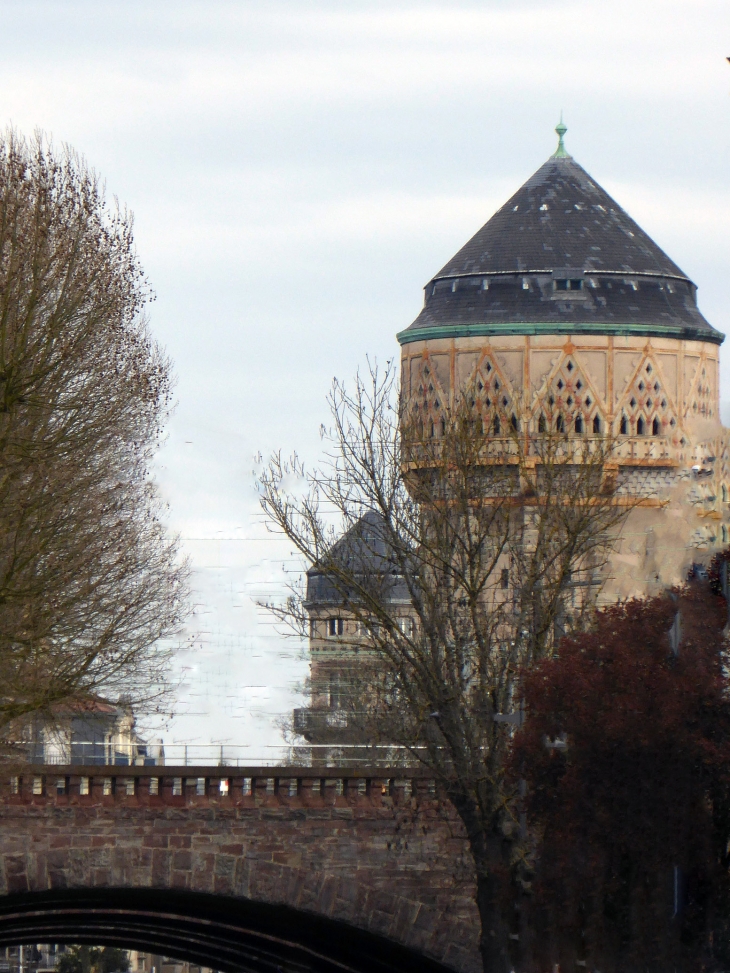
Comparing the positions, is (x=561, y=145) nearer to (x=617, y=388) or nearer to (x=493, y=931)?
(x=617, y=388)

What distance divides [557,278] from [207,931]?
747 inches

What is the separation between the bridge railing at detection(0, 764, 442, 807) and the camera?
118ft

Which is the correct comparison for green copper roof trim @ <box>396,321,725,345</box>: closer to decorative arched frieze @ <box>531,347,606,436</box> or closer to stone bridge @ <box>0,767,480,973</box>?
decorative arched frieze @ <box>531,347,606,436</box>

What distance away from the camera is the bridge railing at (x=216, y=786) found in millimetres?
35844

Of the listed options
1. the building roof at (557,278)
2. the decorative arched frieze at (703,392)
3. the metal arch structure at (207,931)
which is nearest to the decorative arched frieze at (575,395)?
the building roof at (557,278)

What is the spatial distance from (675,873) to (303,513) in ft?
30.6

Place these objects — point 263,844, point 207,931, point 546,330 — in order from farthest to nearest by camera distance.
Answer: point 546,330, point 207,931, point 263,844

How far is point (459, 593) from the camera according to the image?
36750mm

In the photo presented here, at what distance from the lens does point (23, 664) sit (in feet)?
104

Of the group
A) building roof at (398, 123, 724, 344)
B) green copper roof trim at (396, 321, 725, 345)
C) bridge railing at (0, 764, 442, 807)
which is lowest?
bridge railing at (0, 764, 442, 807)

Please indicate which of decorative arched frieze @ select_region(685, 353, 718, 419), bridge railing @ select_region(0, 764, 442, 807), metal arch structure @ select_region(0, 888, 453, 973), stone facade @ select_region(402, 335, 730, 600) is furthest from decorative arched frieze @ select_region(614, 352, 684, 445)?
bridge railing @ select_region(0, 764, 442, 807)

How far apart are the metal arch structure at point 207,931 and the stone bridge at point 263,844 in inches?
22.4

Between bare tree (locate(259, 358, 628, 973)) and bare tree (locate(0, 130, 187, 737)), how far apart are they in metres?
3.30

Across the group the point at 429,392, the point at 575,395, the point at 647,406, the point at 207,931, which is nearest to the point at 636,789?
the point at 207,931
